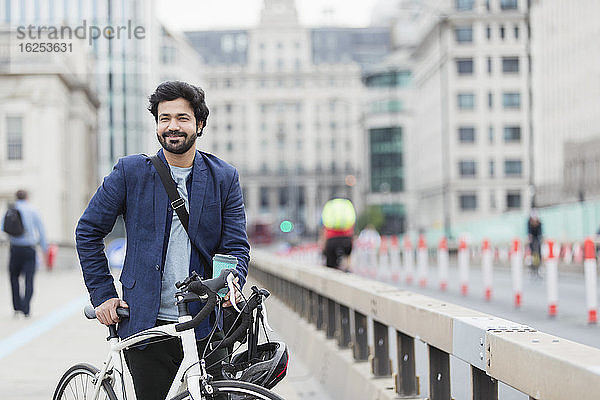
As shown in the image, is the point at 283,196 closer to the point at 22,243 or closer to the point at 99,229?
the point at 22,243

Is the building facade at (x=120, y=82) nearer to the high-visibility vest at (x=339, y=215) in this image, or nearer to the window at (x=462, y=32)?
the high-visibility vest at (x=339, y=215)

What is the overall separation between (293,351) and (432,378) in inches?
291

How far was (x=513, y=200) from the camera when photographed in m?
112

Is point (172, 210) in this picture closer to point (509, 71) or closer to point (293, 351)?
point (293, 351)

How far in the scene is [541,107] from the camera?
317 feet

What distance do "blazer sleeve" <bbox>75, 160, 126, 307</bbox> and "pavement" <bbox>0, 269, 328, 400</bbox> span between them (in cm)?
444

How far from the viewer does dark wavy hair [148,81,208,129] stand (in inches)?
193

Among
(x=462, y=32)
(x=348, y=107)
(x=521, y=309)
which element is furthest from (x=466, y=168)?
(x=521, y=309)

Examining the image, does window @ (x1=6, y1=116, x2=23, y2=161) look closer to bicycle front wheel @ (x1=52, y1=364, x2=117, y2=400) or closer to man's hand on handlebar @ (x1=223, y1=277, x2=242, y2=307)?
bicycle front wheel @ (x1=52, y1=364, x2=117, y2=400)

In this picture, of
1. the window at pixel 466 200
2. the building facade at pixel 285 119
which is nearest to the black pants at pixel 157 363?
the window at pixel 466 200

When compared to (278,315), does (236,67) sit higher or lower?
Answer: higher

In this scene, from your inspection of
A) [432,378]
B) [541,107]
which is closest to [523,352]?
[432,378]

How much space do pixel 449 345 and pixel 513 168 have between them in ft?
357

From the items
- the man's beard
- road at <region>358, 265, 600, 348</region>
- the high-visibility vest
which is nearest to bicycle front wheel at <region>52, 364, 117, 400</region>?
the man's beard
